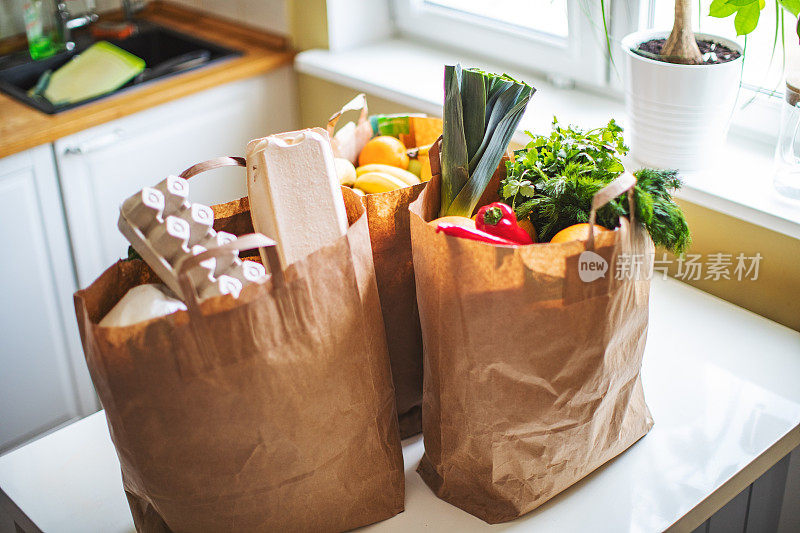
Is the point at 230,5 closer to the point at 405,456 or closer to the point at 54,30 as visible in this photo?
the point at 54,30

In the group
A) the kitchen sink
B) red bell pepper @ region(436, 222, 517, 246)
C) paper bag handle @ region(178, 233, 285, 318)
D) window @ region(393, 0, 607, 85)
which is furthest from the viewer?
the kitchen sink

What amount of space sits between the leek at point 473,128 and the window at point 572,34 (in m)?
0.51

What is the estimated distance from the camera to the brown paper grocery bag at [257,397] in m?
0.66

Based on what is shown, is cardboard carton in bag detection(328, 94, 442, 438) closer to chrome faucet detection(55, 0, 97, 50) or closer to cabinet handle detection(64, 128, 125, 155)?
cabinet handle detection(64, 128, 125, 155)

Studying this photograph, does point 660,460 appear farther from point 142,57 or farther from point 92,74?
point 142,57

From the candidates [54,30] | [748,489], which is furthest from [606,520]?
[54,30]

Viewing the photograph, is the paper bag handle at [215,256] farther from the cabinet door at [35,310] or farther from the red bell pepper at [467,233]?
the cabinet door at [35,310]

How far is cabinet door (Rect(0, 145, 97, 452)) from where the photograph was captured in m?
1.56

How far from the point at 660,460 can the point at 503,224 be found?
333 mm

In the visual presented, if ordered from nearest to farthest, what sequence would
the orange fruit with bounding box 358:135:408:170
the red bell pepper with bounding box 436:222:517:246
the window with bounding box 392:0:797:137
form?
the red bell pepper with bounding box 436:222:517:246, the orange fruit with bounding box 358:135:408:170, the window with bounding box 392:0:797:137

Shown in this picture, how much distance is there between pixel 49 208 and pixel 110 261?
19cm

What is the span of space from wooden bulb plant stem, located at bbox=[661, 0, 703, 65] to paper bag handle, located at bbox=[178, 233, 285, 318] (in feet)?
2.38

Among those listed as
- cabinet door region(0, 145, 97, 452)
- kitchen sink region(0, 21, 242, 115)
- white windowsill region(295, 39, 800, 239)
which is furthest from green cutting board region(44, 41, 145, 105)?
white windowsill region(295, 39, 800, 239)

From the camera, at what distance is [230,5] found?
6.65 feet
